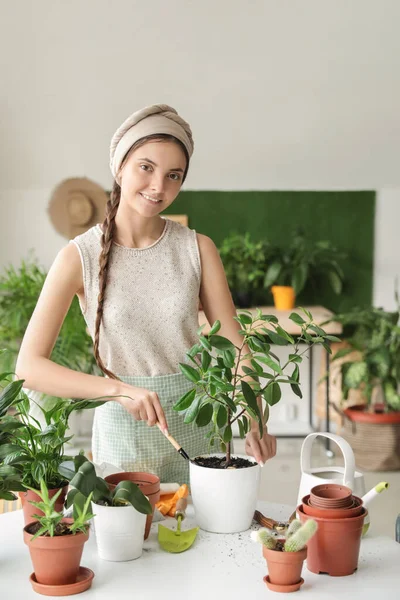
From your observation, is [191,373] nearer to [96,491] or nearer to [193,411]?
[193,411]

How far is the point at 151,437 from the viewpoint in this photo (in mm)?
2020

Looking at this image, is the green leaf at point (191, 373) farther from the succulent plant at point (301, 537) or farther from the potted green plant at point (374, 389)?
the potted green plant at point (374, 389)

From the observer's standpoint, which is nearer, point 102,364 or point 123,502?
point 123,502

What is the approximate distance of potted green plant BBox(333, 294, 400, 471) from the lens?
4.93m

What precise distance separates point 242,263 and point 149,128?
361 cm

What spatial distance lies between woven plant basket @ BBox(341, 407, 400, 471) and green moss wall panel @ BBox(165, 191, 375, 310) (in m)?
1.20

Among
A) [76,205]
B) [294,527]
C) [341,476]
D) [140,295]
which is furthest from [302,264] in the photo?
Result: [294,527]

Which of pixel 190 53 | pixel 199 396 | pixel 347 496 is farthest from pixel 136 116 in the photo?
pixel 190 53

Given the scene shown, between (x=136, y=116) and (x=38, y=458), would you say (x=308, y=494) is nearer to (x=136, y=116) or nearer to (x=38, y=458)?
(x=38, y=458)

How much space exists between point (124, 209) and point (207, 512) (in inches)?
32.2

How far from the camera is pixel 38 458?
161 cm

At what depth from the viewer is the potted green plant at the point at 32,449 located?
5.17ft

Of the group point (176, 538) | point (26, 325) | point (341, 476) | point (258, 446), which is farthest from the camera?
point (26, 325)

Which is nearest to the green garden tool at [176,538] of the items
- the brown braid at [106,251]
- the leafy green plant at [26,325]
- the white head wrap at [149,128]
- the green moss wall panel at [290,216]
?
the brown braid at [106,251]
